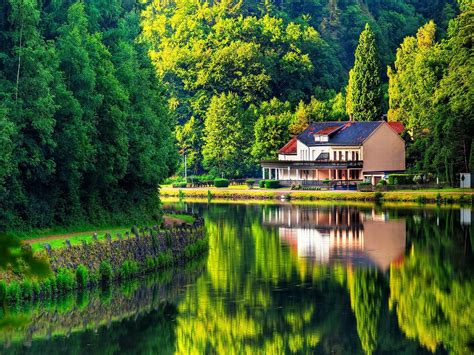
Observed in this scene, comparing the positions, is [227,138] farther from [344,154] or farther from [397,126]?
[397,126]

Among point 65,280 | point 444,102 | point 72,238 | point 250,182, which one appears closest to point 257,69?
point 250,182

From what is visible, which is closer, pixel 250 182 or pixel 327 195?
pixel 327 195

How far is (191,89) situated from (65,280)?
11333 cm

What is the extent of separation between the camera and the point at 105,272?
40.3 meters

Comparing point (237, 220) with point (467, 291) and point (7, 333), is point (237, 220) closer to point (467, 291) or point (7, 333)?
point (467, 291)

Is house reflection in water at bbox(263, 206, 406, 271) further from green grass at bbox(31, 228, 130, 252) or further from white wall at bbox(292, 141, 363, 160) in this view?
white wall at bbox(292, 141, 363, 160)

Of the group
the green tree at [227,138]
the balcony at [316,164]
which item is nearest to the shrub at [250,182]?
the balcony at [316,164]

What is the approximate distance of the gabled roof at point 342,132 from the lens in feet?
397

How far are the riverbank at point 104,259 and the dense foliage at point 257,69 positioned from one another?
81.5 meters

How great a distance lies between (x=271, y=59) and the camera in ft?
485

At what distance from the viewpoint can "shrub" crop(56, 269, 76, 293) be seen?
36688 millimetres

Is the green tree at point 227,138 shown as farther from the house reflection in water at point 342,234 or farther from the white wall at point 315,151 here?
the house reflection in water at point 342,234

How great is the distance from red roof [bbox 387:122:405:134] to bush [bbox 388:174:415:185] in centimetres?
1341

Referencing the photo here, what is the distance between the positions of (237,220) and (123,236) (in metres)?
34.9
